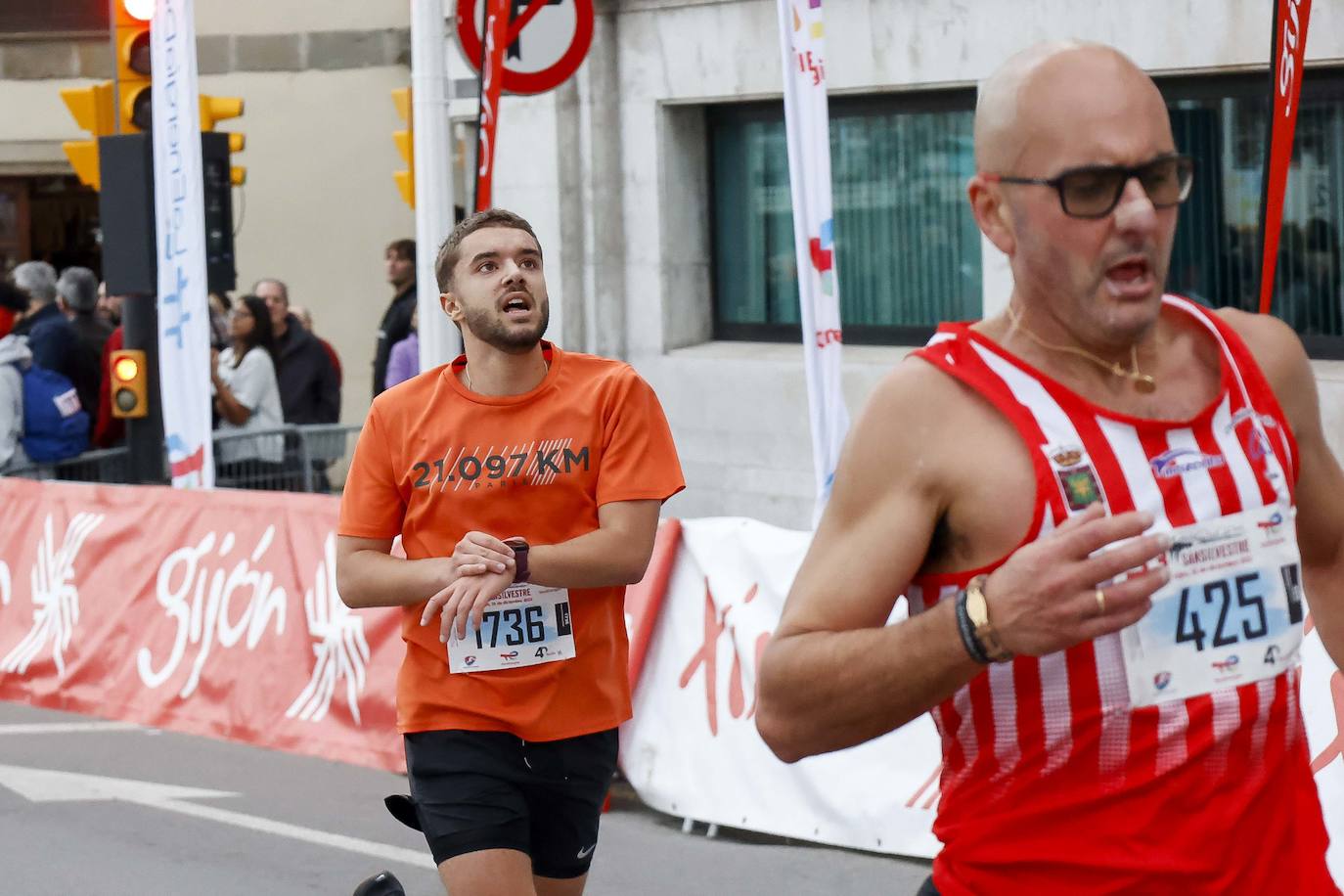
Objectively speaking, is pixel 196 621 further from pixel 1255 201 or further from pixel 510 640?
→ pixel 1255 201

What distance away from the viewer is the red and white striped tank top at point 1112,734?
8.49 ft

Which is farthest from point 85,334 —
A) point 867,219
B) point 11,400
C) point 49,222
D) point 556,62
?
point 49,222

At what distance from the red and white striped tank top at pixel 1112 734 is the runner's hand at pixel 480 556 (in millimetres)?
1974

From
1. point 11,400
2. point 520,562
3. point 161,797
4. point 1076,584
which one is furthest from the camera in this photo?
point 11,400

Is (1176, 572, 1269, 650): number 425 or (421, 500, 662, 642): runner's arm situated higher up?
(1176, 572, 1269, 650): number 425

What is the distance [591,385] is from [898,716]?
2.40 metres

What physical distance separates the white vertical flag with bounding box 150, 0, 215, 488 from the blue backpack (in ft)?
5.35

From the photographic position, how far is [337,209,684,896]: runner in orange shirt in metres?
4.61

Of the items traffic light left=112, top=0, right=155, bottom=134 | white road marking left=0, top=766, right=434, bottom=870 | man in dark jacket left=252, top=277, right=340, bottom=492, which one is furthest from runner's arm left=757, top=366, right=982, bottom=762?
man in dark jacket left=252, top=277, right=340, bottom=492

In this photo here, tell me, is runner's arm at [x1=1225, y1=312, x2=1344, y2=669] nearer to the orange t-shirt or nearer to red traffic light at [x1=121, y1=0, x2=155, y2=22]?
the orange t-shirt

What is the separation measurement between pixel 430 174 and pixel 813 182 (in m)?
2.42

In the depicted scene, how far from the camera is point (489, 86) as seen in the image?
9430 mm

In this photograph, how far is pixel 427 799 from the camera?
4.61 meters

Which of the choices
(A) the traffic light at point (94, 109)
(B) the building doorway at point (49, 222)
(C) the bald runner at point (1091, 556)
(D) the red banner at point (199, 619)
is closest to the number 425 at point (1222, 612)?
(C) the bald runner at point (1091, 556)
